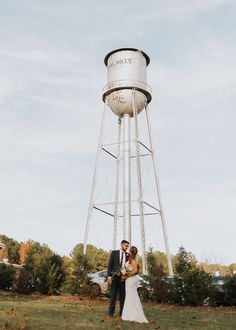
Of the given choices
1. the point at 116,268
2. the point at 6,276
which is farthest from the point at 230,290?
the point at 6,276

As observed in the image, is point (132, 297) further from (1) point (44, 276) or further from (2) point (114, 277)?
(1) point (44, 276)

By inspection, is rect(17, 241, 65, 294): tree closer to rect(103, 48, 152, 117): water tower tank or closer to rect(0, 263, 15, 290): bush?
rect(0, 263, 15, 290): bush

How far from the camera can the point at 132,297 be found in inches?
458

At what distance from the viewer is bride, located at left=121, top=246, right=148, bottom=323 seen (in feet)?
37.3

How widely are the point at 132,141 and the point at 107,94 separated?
3.71 metres

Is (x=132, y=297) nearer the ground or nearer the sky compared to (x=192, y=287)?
nearer the ground

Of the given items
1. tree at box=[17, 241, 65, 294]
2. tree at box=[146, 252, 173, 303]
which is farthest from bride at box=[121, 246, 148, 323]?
tree at box=[17, 241, 65, 294]

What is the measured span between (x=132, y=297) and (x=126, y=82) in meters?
19.8

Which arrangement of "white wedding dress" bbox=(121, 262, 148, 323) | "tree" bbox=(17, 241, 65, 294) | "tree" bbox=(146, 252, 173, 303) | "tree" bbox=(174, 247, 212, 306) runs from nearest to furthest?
"white wedding dress" bbox=(121, 262, 148, 323), "tree" bbox=(174, 247, 212, 306), "tree" bbox=(146, 252, 173, 303), "tree" bbox=(17, 241, 65, 294)

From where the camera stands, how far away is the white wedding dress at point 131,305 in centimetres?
1134

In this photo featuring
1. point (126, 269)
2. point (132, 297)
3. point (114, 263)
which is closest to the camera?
point (132, 297)

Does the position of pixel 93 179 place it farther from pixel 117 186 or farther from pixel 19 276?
pixel 19 276

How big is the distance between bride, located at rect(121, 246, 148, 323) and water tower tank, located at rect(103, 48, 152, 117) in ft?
61.9

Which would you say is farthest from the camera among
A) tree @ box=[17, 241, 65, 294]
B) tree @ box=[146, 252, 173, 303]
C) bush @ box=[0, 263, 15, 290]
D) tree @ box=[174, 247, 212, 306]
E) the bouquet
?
bush @ box=[0, 263, 15, 290]
